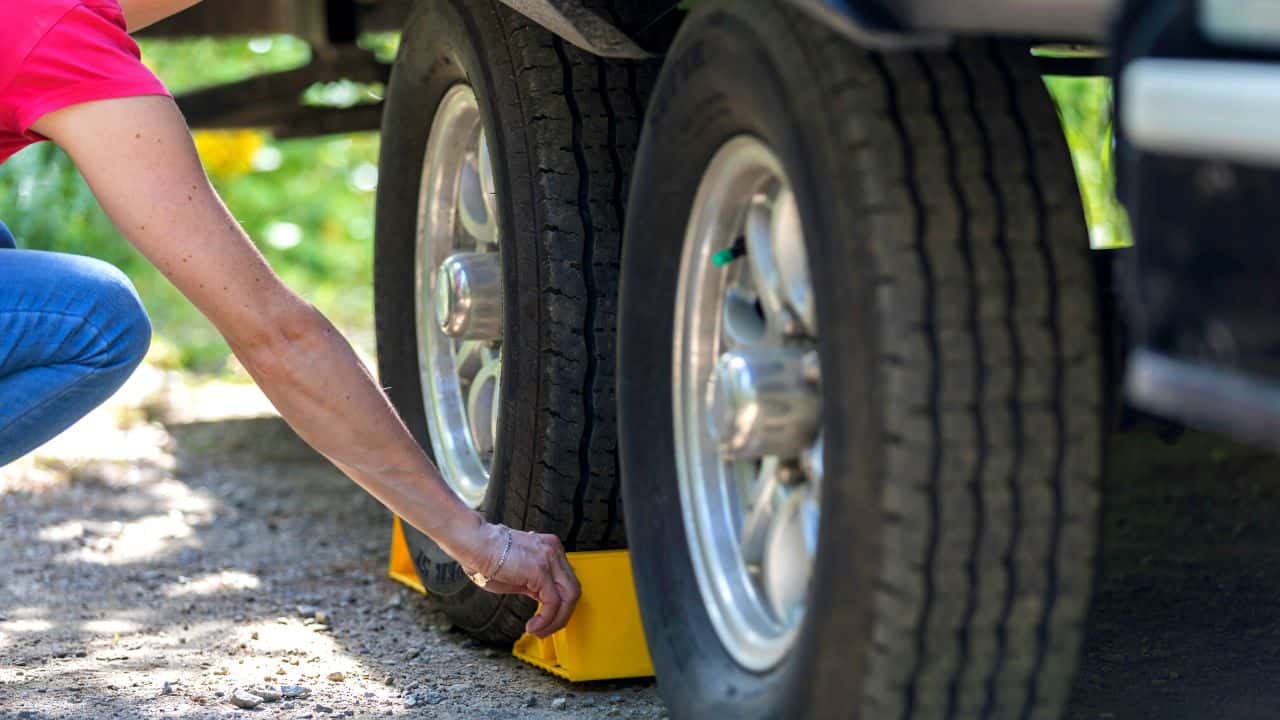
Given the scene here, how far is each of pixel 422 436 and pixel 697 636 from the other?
4.15ft

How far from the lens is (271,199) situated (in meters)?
8.59

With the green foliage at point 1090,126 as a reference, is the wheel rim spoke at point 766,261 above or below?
above

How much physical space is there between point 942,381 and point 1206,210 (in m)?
0.38

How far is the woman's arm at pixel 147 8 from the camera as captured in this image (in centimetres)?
262

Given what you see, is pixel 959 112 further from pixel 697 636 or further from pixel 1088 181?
pixel 1088 181

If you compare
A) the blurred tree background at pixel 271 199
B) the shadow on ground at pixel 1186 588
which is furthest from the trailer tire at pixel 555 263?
the blurred tree background at pixel 271 199

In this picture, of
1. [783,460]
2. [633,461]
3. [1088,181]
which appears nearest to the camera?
[783,460]

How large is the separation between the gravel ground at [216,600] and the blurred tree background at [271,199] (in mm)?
1403

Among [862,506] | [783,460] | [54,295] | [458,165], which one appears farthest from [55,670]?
[862,506]

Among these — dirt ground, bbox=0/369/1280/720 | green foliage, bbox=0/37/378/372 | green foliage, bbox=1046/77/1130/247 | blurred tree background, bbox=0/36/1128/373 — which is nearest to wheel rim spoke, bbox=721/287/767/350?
→ dirt ground, bbox=0/369/1280/720

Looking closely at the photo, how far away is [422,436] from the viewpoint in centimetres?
323

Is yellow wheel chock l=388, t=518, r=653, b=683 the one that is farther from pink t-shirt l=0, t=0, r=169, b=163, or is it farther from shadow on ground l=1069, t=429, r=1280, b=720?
pink t-shirt l=0, t=0, r=169, b=163

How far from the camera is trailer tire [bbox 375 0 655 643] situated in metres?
2.54

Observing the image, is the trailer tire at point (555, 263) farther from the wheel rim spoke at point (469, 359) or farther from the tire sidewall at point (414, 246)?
the wheel rim spoke at point (469, 359)
